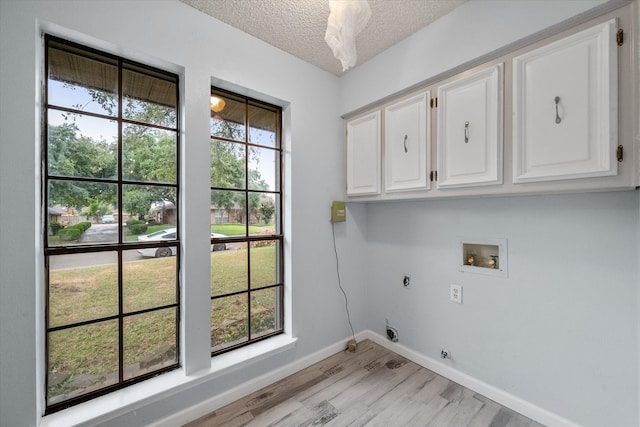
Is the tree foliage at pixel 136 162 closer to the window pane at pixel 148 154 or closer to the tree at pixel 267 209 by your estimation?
the window pane at pixel 148 154

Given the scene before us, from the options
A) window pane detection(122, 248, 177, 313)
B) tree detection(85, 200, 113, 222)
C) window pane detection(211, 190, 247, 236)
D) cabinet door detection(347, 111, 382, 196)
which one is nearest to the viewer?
tree detection(85, 200, 113, 222)

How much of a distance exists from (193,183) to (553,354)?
96.2 inches

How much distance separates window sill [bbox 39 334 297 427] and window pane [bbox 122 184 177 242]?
2.83 ft

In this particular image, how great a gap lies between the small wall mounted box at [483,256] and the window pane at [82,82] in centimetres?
249

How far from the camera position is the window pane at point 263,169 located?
203 cm

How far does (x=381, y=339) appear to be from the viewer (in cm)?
249

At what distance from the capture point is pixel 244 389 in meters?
1.82

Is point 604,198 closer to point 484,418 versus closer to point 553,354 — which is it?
point 553,354

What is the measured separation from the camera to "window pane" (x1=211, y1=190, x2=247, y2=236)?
6.07ft

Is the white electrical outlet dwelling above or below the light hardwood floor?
above

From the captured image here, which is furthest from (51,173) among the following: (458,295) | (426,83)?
(458,295)

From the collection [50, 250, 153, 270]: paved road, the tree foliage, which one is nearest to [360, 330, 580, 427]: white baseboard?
the tree foliage

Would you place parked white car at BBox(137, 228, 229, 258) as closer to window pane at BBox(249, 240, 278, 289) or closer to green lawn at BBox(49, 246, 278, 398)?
green lawn at BBox(49, 246, 278, 398)

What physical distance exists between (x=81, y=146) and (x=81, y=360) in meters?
1.17
